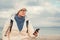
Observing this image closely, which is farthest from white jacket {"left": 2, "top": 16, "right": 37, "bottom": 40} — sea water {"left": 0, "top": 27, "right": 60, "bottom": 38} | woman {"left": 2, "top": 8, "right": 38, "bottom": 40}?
sea water {"left": 0, "top": 27, "right": 60, "bottom": 38}

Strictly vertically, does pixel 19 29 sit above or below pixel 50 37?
above

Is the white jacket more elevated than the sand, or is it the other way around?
the white jacket

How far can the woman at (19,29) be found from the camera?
2.97m

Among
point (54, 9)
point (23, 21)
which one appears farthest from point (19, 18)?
point (54, 9)

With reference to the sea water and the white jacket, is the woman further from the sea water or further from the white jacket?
the sea water

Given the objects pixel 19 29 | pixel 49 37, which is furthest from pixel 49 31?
pixel 19 29

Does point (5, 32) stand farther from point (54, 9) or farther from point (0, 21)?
point (54, 9)

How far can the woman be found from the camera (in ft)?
9.74

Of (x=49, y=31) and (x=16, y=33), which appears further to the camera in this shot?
(x=49, y=31)

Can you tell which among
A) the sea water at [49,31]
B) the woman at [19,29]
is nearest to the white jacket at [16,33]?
the woman at [19,29]

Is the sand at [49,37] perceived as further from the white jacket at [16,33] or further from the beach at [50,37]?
the white jacket at [16,33]

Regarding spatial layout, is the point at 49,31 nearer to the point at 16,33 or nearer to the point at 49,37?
the point at 49,37

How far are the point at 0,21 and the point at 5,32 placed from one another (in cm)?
16

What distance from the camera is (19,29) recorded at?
2.97 metres
